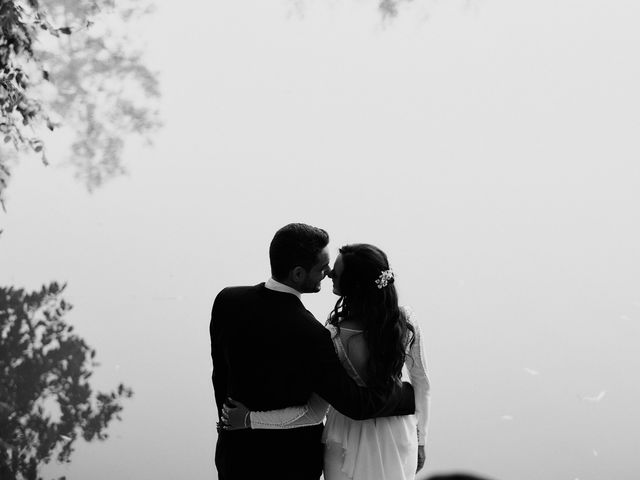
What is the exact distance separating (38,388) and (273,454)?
119 inches

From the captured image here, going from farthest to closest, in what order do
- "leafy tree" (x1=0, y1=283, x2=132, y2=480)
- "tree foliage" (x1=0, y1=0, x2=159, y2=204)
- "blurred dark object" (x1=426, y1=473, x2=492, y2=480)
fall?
"tree foliage" (x1=0, y1=0, x2=159, y2=204), "leafy tree" (x1=0, y1=283, x2=132, y2=480), "blurred dark object" (x1=426, y1=473, x2=492, y2=480)

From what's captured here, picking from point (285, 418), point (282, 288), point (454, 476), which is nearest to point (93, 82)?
point (282, 288)

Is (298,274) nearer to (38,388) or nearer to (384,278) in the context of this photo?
(384,278)

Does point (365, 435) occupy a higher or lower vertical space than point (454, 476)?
lower

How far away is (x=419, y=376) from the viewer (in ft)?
7.51

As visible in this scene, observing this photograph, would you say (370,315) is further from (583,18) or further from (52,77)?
(583,18)

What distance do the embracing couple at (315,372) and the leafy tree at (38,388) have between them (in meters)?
2.77

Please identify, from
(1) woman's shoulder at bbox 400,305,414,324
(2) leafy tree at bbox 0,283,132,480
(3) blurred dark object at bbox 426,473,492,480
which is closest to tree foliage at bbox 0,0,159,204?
(2) leafy tree at bbox 0,283,132,480

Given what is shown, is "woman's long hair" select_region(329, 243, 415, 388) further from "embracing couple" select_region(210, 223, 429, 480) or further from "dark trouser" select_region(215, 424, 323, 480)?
"dark trouser" select_region(215, 424, 323, 480)

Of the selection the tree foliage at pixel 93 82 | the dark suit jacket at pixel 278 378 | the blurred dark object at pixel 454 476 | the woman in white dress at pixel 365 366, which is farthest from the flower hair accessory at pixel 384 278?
the tree foliage at pixel 93 82

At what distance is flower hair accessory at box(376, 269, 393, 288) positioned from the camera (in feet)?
7.07

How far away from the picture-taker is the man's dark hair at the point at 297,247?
6.66 feet

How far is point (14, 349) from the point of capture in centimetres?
465

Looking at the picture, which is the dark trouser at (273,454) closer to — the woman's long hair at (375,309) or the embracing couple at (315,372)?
the embracing couple at (315,372)
